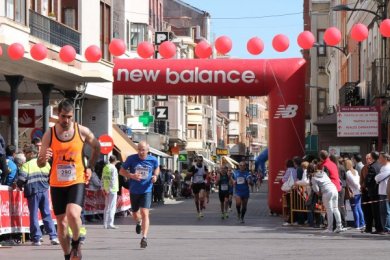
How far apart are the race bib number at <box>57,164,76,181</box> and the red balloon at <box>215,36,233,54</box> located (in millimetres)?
12069

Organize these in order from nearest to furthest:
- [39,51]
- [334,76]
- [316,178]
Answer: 1. [316,178]
2. [39,51]
3. [334,76]

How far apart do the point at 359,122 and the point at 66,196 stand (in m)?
21.8

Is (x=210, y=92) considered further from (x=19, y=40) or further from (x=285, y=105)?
(x=19, y=40)

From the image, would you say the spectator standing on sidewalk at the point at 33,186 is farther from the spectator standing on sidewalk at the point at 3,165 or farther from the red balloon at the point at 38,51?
the red balloon at the point at 38,51

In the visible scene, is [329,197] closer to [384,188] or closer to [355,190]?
[384,188]

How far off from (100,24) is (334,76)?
36.5m

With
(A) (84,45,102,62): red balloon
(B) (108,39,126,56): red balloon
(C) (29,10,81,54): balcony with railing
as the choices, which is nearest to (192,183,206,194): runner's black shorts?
(C) (29,10,81,54): balcony with railing

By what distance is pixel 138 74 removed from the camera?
32.1 m

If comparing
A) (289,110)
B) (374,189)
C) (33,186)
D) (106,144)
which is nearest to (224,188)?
(289,110)

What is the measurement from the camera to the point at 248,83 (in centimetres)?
3203

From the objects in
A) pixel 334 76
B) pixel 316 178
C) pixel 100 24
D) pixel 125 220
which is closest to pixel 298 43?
pixel 316 178

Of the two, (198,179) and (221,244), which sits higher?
(198,179)

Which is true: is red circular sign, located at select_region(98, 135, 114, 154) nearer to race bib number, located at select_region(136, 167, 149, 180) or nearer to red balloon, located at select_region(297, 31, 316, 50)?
red balloon, located at select_region(297, 31, 316, 50)

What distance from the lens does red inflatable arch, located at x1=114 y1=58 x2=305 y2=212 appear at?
32.0 meters
